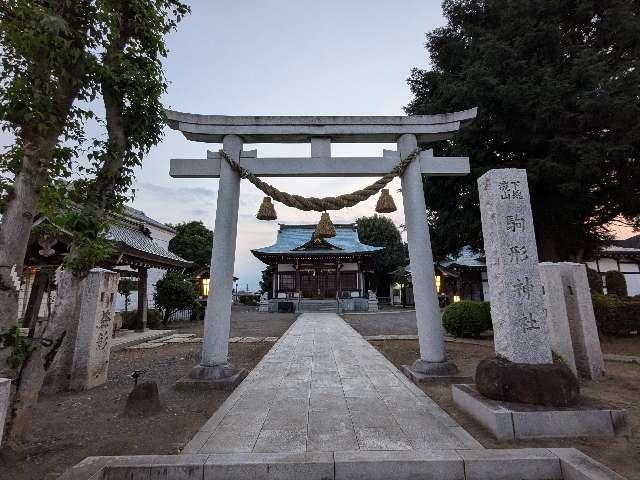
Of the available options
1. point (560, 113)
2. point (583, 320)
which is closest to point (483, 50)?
point (560, 113)

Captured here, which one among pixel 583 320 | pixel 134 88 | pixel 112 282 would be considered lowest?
pixel 583 320

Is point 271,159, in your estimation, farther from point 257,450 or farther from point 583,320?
point 583,320


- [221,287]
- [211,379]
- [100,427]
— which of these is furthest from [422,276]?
[100,427]

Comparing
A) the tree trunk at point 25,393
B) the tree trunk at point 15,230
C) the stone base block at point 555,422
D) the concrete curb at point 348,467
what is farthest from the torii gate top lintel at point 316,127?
the concrete curb at point 348,467

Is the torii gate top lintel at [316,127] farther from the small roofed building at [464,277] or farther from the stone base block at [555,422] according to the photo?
the small roofed building at [464,277]

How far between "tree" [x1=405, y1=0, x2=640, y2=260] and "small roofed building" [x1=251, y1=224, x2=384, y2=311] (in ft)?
53.0

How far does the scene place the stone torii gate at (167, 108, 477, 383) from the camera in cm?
598

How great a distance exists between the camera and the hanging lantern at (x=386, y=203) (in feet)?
22.3

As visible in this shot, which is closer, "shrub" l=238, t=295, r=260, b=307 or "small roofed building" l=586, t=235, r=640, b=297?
"small roofed building" l=586, t=235, r=640, b=297

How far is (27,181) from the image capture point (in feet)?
10.9

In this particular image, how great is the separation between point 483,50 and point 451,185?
4569 mm

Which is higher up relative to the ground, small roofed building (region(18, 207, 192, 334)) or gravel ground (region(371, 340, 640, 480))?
small roofed building (region(18, 207, 192, 334))

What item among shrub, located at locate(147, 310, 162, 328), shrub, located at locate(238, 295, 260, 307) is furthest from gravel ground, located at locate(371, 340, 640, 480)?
shrub, located at locate(238, 295, 260, 307)

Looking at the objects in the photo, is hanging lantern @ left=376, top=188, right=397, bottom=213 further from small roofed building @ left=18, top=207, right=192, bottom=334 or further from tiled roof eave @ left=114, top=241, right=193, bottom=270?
tiled roof eave @ left=114, top=241, right=193, bottom=270
